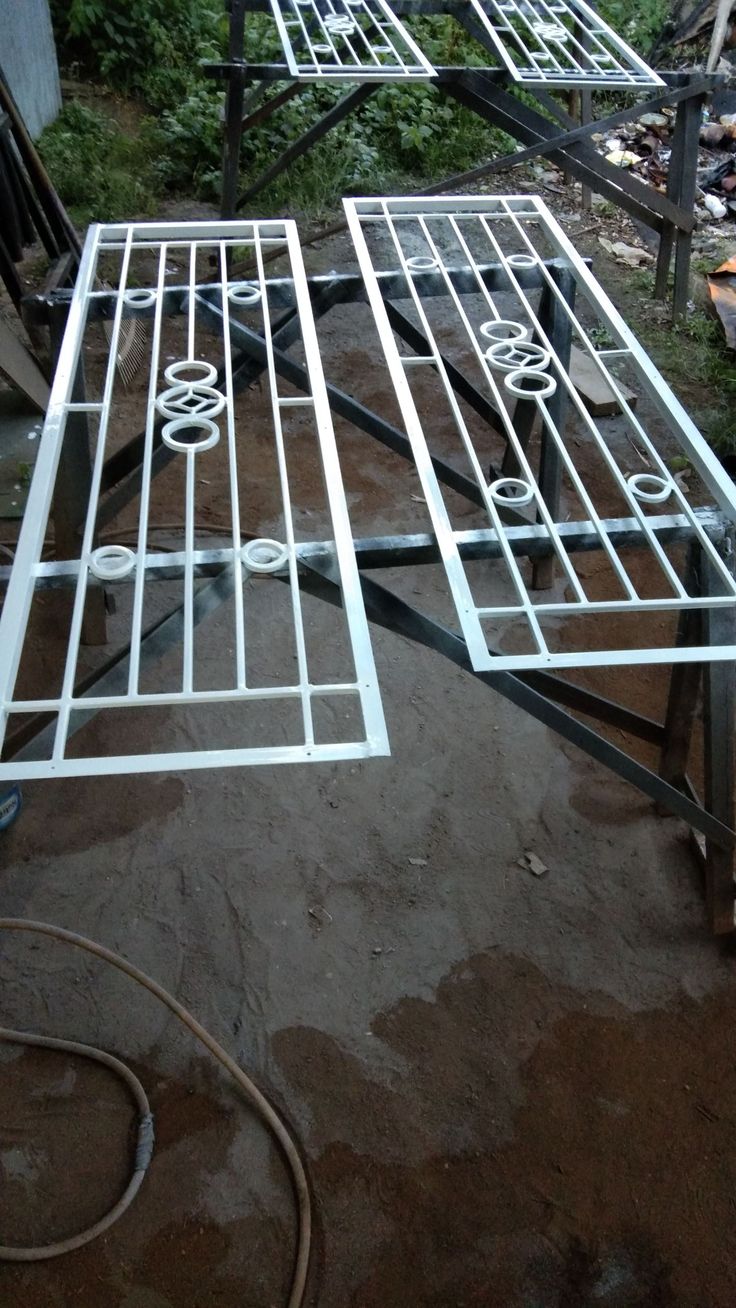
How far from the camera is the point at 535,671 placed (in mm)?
2309

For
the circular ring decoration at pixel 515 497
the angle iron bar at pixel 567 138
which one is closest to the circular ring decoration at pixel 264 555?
the circular ring decoration at pixel 515 497

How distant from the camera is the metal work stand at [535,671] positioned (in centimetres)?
205

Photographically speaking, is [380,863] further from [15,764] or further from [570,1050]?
[15,764]

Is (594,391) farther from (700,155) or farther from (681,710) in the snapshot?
(700,155)

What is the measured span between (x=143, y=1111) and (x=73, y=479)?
1.72 meters

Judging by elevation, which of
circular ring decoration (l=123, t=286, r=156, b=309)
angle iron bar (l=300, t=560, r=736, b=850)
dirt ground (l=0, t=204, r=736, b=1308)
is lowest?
dirt ground (l=0, t=204, r=736, b=1308)

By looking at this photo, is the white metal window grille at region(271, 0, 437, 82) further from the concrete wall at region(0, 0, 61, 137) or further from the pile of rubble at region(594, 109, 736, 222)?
the pile of rubble at region(594, 109, 736, 222)

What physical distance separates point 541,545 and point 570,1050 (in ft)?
3.89

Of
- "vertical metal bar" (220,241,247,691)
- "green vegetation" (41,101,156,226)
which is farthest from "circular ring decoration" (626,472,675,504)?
"green vegetation" (41,101,156,226)

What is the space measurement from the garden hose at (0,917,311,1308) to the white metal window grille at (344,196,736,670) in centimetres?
114

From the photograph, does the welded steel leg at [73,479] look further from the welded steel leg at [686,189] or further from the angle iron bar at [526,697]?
Answer: the welded steel leg at [686,189]

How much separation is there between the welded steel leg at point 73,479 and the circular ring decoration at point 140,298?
0.19m

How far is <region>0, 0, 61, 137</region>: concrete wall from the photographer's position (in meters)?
5.86

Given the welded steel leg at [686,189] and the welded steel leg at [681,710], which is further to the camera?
the welded steel leg at [686,189]
